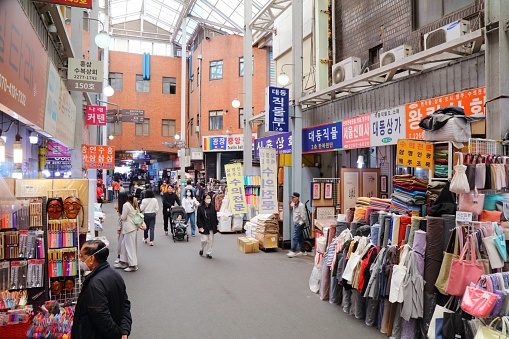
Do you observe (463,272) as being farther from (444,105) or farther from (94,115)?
(94,115)

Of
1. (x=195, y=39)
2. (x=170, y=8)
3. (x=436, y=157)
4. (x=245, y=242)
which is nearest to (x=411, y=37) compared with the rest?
(x=436, y=157)

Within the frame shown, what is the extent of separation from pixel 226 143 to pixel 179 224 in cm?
1468

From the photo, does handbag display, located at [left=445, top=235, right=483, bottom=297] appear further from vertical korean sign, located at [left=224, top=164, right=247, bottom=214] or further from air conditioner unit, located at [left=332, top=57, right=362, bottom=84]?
vertical korean sign, located at [left=224, top=164, right=247, bottom=214]

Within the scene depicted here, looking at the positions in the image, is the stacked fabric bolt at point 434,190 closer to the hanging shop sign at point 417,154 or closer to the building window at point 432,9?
the hanging shop sign at point 417,154

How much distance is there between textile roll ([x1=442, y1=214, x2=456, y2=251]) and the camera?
16.1 feet

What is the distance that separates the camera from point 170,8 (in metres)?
32.9

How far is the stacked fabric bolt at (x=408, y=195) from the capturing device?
593cm

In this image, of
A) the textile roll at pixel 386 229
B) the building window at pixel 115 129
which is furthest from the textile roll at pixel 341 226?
the building window at pixel 115 129

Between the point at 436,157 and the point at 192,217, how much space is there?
410 inches

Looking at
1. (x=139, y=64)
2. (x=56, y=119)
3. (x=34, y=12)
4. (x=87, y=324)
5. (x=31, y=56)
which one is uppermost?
(x=139, y=64)

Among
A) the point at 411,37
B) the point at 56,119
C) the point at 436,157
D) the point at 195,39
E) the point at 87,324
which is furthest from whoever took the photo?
the point at 195,39

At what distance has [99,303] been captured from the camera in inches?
122

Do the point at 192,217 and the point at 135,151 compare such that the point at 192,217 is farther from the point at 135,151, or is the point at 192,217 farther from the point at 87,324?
the point at 135,151

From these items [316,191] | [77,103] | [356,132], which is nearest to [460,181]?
[356,132]
